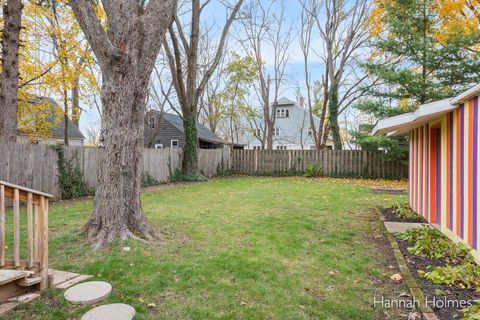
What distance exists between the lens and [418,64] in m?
12.3

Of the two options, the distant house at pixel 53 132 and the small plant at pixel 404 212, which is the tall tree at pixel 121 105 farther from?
the distant house at pixel 53 132

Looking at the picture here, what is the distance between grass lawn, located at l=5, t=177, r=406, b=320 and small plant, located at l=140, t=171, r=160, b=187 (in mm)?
5096

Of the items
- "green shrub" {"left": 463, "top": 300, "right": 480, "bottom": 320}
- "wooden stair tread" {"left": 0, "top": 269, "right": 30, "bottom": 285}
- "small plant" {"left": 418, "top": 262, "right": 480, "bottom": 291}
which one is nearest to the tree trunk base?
"wooden stair tread" {"left": 0, "top": 269, "right": 30, "bottom": 285}

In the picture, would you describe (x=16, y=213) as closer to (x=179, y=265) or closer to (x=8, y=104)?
(x=179, y=265)

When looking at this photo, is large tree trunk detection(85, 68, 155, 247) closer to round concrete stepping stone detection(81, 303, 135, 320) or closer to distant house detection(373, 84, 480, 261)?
round concrete stepping stone detection(81, 303, 135, 320)

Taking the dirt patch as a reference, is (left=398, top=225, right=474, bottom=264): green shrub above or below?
above

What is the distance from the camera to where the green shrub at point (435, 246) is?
370 centimetres

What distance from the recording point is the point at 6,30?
25.2ft

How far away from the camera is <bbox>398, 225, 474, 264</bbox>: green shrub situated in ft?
12.1

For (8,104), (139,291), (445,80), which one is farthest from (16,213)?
(445,80)

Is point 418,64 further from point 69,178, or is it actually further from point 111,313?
point 111,313

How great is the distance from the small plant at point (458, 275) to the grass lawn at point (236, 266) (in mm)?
A: 495

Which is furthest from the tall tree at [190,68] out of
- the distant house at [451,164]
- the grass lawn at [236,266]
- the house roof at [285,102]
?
the house roof at [285,102]

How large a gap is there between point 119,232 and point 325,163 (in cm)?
1259
